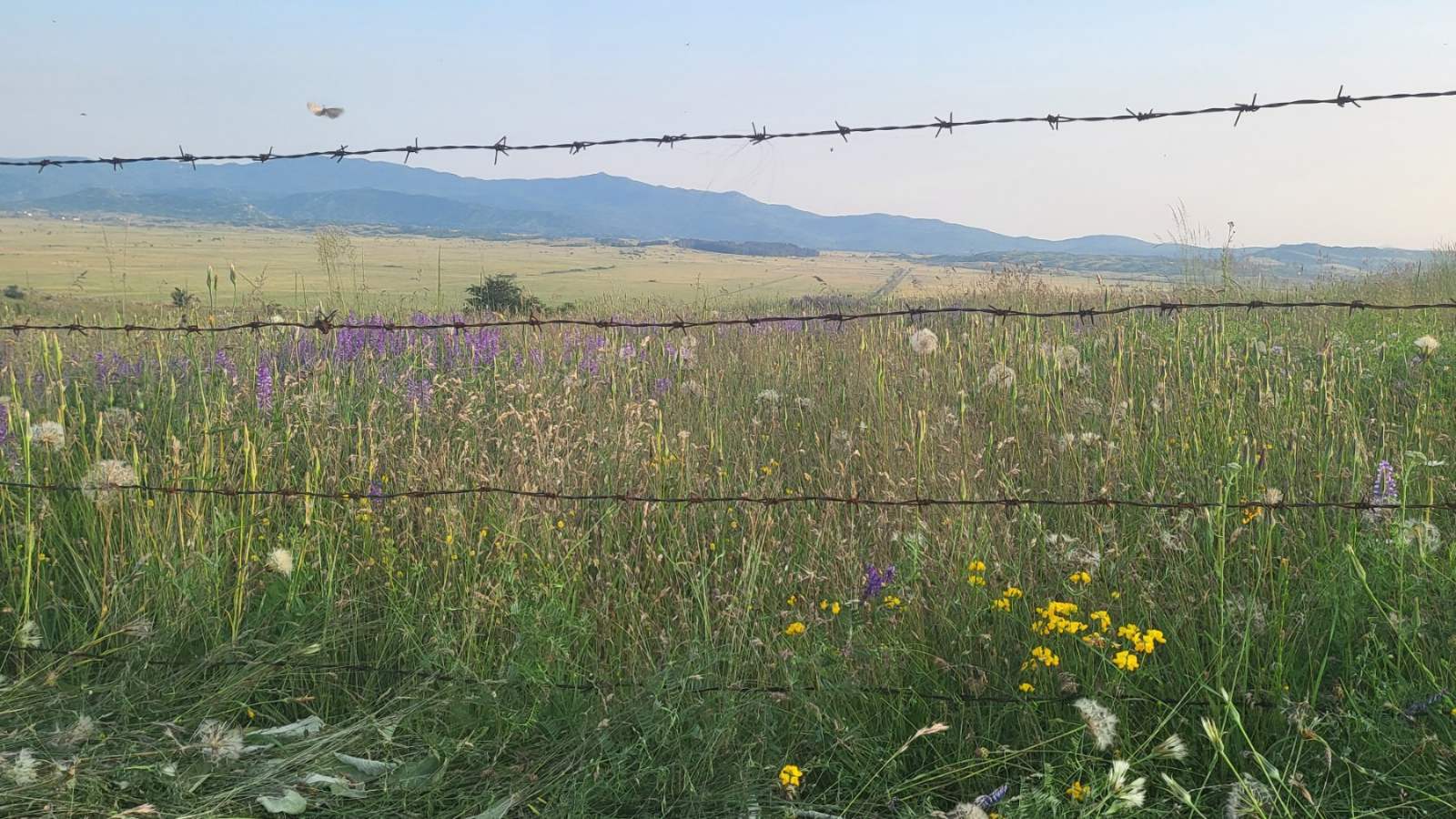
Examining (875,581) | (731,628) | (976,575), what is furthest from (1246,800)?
(731,628)

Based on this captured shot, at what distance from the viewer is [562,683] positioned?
2643mm

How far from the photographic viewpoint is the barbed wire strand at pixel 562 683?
2486 millimetres

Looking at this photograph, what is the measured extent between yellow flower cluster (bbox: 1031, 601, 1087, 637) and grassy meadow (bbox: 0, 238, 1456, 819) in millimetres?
15

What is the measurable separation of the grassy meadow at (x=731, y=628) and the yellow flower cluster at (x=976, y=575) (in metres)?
0.05

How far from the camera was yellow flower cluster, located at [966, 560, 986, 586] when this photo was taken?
107 inches

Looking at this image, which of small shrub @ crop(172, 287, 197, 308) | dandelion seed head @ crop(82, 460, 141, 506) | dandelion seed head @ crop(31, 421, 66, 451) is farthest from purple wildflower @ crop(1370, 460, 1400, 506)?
small shrub @ crop(172, 287, 197, 308)

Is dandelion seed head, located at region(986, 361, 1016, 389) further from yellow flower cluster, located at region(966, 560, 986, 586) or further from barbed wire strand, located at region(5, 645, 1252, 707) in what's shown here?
barbed wire strand, located at region(5, 645, 1252, 707)

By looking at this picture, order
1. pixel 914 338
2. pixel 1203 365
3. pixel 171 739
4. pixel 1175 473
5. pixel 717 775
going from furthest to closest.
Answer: pixel 914 338
pixel 1203 365
pixel 1175 473
pixel 171 739
pixel 717 775

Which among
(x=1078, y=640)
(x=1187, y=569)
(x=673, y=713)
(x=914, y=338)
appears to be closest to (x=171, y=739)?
(x=673, y=713)

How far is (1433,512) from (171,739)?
13.1 feet

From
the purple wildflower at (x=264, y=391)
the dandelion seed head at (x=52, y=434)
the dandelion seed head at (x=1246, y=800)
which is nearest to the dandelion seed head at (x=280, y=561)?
the dandelion seed head at (x=52, y=434)

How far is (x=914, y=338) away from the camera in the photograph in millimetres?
5613

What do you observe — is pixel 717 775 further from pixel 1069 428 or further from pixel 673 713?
pixel 1069 428

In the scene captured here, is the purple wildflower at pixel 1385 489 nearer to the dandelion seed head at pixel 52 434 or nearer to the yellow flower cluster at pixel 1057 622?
the yellow flower cluster at pixel 1057 622
